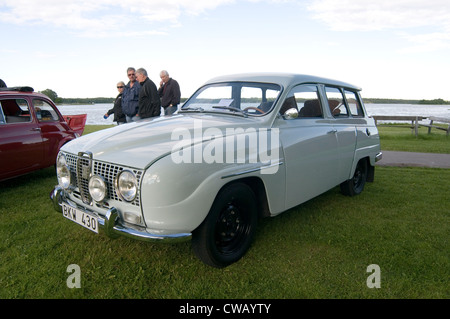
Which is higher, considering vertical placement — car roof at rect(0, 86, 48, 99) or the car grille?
car roof at rect(0, 86, 48, 99)

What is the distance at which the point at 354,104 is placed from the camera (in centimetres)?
539

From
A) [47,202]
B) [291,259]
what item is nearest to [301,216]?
[291,259]

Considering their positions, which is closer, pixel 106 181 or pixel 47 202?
pixel 106 181

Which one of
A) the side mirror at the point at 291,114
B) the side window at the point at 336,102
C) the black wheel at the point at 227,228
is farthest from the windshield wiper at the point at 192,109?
the side window at the point at 336,102

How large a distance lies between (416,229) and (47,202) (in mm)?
5143

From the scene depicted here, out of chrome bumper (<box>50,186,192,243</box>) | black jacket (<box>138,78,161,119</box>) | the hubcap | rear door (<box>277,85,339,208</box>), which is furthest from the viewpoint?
black jacket (<box>138,78,161,119</box>)

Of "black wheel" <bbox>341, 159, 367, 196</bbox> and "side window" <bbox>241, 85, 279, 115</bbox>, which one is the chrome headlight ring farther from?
"black wheel" <bbox>341, 159, 367, 196</bbox>

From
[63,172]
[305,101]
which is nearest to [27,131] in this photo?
[63,172]

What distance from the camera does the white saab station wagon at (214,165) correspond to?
2.59 m

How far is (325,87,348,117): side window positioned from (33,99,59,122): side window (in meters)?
5.16

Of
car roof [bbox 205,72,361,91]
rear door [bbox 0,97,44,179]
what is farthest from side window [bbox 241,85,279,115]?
rear door [bbox 0,97,44,179]

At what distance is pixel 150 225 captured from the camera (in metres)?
2.60

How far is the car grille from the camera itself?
8.89 feet

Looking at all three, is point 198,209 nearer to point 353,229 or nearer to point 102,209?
point 102,209
